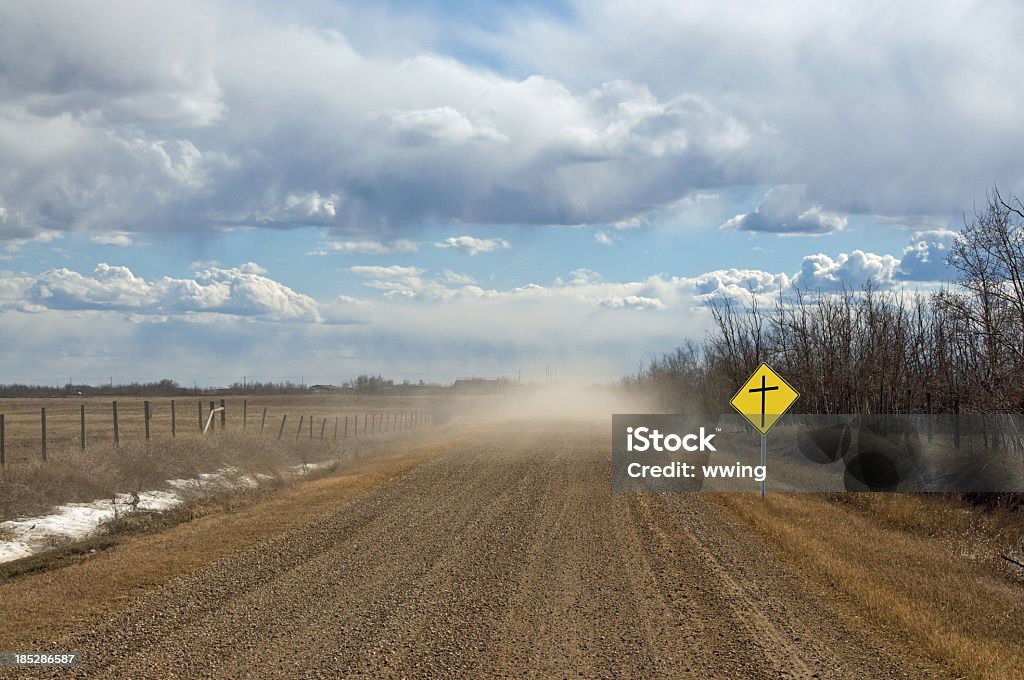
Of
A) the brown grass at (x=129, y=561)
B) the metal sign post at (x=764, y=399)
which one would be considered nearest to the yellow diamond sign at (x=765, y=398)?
the metal sign post at (x=764, y=399)

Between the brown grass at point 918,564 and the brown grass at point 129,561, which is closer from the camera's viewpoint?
the brown grass at point 918,564

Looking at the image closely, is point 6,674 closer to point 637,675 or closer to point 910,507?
point 637,675

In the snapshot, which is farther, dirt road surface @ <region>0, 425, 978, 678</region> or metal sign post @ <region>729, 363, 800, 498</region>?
metal sign post @ <region>729, 363, 800, 498</region>

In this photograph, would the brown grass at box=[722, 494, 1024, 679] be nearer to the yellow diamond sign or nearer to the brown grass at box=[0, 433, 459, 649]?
the yellow diamond sign

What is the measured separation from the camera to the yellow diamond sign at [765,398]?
20.3 m

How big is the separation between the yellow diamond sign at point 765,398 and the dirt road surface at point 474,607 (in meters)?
4.52

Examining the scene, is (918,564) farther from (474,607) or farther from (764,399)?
(474,607)

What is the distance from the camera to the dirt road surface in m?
8.10

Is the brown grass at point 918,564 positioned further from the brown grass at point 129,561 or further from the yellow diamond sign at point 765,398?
the brown grass at point 129,561

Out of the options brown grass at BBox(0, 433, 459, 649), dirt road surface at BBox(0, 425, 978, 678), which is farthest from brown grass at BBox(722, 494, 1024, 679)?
brown grass at BBox(0, 433, 459, 649)

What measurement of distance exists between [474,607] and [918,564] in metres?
7.97

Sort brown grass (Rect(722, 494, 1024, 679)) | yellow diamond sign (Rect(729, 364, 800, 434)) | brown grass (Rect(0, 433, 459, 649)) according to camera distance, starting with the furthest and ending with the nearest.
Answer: yellow diamond sign (Rect(729, 364, 800, 434)) → brown grass (Rect(0, 433, 459, 649)) → brown grass (Rect(722, 494, 1024, 679))

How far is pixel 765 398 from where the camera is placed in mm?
20391

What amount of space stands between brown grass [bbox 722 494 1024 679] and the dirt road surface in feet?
1.40
